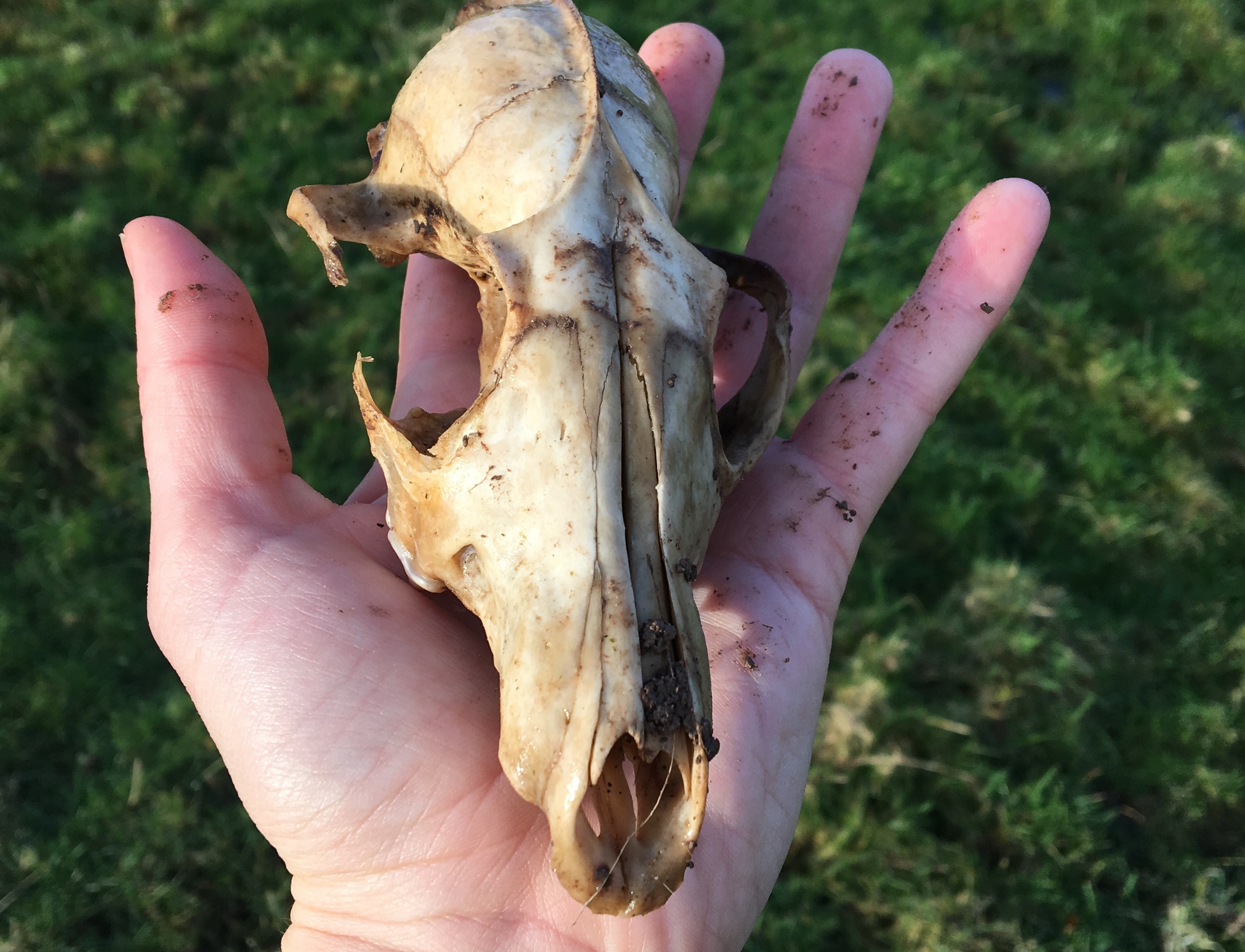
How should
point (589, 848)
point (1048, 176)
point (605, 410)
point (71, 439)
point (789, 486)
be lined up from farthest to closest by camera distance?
point (1048, 176), point (71, 439), point (789, 486), point (605, 410), point (589, 848)

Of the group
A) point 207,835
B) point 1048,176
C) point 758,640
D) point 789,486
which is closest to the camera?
point 758,640

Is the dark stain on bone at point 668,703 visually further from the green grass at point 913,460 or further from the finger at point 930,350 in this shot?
the green grass at point 913,460

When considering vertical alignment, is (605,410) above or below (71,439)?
above

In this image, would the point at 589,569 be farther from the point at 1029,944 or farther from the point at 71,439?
the point at 71,439

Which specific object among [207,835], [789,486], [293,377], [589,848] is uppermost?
[789,486]

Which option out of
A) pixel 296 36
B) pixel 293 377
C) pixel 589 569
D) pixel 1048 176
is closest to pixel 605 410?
pixel 589 569

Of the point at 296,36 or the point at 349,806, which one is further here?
the point at 296,36

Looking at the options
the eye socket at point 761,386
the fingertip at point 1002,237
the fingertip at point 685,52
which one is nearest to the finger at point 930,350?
the fingertip at point 1002,237

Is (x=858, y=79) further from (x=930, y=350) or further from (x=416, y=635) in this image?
(x=416, y=635)
